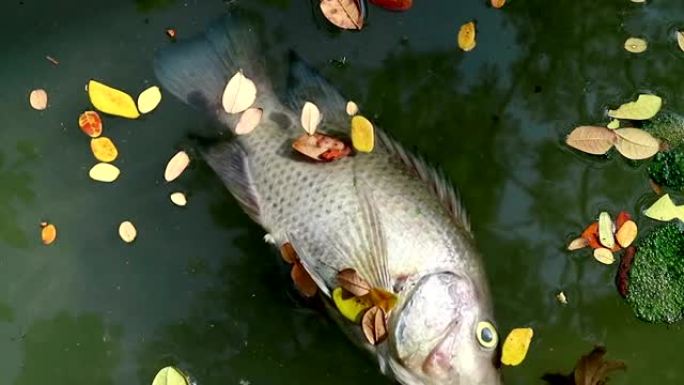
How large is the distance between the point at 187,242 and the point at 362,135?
0.71 meters

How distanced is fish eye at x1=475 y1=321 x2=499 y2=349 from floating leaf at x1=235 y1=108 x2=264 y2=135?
37.6 inches

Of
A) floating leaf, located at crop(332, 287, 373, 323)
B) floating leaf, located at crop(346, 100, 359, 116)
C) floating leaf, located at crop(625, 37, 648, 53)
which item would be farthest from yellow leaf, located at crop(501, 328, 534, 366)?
floating leaf, located at crop(625, 37, 648, 53)

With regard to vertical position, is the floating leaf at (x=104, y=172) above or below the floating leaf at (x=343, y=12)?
below

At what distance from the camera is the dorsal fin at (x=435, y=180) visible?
2.97 meters

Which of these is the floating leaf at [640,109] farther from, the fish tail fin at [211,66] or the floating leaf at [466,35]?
the fish tail fin at [211,66]

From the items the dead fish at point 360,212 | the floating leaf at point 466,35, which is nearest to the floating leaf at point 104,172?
the dead fish at point 360,212

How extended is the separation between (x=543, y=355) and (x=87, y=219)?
162cm

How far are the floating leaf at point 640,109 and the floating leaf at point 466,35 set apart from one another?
1.78 feet

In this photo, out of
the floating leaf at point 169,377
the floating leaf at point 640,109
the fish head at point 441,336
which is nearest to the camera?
the fish head at point 441,336

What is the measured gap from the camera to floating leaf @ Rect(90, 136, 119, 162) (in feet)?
10.6

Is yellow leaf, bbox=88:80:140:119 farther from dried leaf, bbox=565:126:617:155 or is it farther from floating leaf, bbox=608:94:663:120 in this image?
floating leaf, bbox=608:94:663:120

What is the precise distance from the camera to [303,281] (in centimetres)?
314

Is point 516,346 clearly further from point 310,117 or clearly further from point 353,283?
point 310,117

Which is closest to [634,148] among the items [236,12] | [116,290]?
[236,12]
